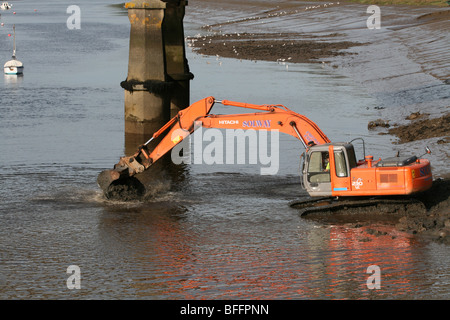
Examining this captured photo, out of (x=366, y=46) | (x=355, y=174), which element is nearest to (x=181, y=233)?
(x=355, y=174)

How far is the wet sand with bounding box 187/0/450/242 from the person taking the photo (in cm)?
3381

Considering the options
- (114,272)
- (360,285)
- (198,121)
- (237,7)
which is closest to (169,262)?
(114,272)

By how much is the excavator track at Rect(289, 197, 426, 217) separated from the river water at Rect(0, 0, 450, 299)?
0.68 meters

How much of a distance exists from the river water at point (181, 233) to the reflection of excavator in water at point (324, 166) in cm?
104

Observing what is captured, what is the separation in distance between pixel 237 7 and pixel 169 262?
3904 inches

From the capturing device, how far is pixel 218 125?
84.7 feet

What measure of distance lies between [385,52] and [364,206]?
141 ft

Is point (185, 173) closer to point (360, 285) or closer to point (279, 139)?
point (279, 139)

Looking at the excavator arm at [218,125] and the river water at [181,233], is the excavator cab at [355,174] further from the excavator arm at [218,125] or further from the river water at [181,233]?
the river water at [181,233]

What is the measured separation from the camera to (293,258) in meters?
21.1

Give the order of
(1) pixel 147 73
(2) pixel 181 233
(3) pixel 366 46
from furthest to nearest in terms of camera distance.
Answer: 1. (3) pixel 366 46
2. (1) pixel 147 73
3. (2) pixel 181 233

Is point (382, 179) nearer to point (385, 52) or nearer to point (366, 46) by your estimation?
point (385, 52)
